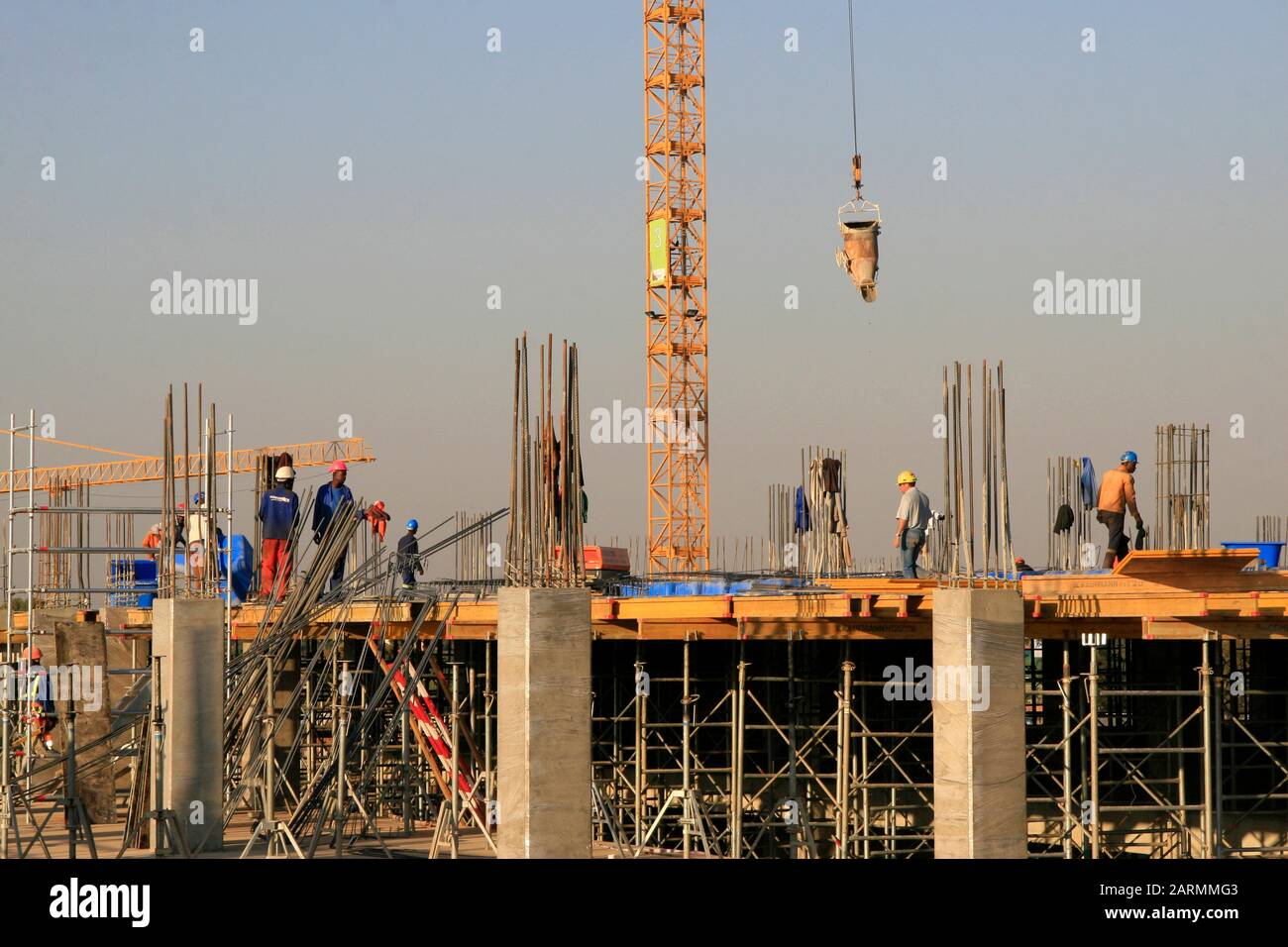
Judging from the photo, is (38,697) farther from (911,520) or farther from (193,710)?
(911,520)

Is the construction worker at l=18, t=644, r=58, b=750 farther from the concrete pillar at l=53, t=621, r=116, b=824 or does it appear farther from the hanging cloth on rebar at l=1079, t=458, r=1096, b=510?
the hanging cloth on rebar at l=1079, t=458, r=1096, b=510

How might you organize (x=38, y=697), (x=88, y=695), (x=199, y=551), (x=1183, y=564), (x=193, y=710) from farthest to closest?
1. (x=88, y=695)
2. (x=38, y=697)
3. (x=199, y=551)
4. (x=193, y=710)
5. (x=1183, y=564)

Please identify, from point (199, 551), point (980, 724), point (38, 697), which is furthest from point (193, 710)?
point (980, 724)

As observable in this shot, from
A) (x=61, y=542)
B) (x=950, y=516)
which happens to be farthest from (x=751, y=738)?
(x=61, y=542)

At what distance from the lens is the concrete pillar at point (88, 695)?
2320 centimetres

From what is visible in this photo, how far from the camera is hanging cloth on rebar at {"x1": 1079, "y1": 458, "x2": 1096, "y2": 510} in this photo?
85.0 ft

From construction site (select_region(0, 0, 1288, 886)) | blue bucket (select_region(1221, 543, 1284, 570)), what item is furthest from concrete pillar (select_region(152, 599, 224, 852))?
blue bucket (select_region(1221, 543, 1284, 570))

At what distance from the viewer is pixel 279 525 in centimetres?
2395

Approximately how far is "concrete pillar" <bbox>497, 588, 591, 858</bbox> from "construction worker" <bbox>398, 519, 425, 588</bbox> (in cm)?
793

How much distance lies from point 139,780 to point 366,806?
4.55 meters

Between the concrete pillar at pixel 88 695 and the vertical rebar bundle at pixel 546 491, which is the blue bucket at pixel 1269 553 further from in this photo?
the concrete pillar at pixel 88 695

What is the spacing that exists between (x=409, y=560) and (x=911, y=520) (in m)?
6.38

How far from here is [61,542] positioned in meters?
36.1
